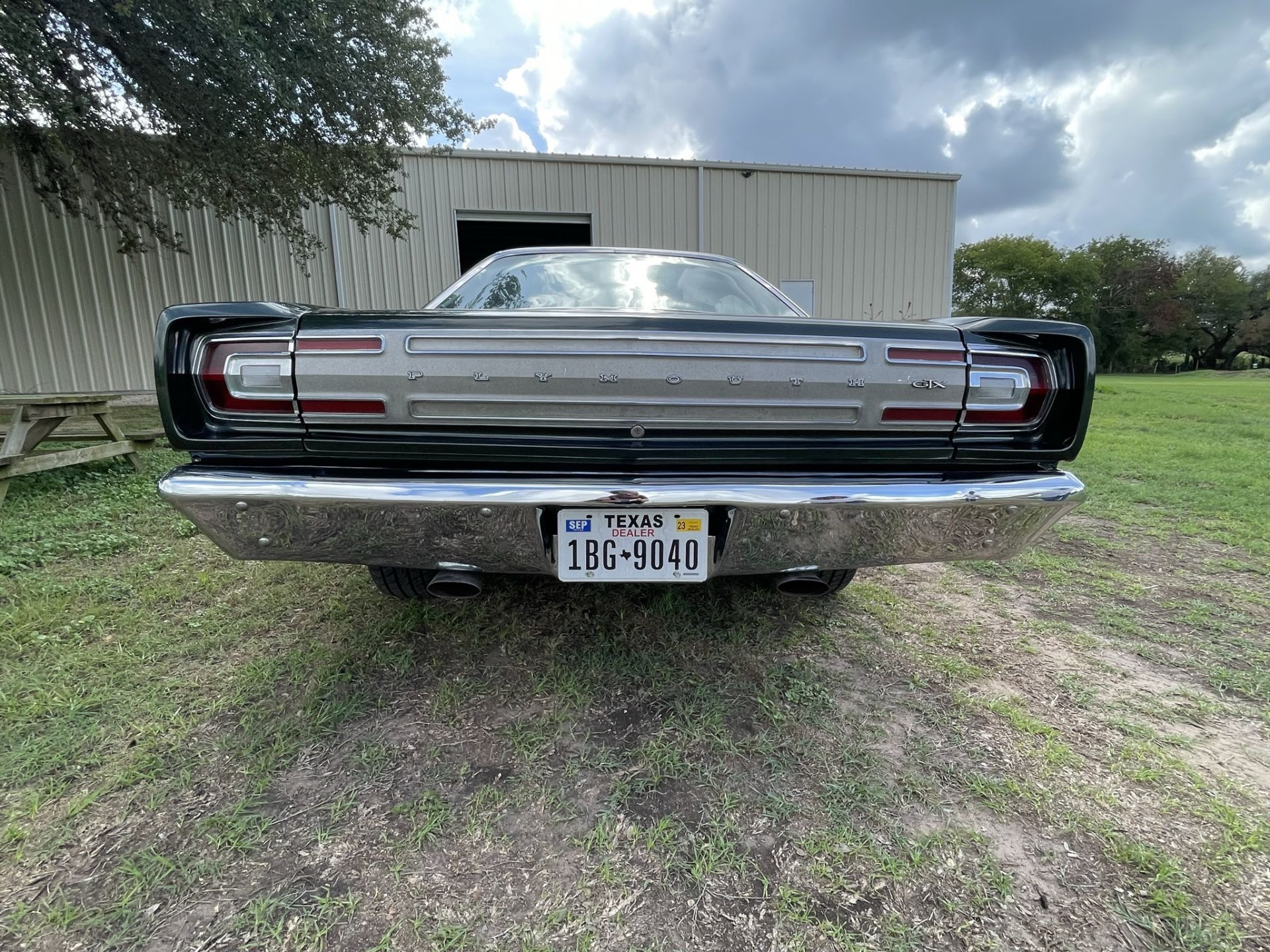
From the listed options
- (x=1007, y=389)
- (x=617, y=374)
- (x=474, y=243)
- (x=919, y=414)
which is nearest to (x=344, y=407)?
(x=617, y=374)

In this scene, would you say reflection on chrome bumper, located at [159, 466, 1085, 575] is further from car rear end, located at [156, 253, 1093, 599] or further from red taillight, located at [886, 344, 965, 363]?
red taillight, located at [886, 344, 965, 363]

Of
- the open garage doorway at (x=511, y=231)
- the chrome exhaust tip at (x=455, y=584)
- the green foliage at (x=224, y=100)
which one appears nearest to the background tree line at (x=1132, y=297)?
the open garage doorway at (x=511, y=231)

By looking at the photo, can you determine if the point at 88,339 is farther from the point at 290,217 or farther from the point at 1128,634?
the point at 1128,634

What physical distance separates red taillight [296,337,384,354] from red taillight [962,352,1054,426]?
162cm

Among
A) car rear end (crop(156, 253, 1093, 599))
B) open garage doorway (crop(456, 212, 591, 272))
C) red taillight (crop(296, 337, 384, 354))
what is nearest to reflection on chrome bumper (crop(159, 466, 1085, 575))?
car rear end (crop(156, 253, 1093, 599))

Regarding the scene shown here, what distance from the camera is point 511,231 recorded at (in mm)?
11055

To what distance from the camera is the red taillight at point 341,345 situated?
1.55m

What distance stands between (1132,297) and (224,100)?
5373 centimetres

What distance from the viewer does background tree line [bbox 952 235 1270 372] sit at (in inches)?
1622

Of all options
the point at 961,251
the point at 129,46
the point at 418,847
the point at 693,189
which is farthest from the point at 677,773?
the point at 961,251

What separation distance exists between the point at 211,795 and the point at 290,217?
8.10 m

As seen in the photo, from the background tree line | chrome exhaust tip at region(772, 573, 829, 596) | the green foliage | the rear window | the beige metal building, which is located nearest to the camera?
chrome exhaust tip at region(772, 573, 829, 596)

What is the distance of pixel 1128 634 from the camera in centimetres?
244

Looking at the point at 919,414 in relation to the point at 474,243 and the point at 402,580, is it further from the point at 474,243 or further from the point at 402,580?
the point at 474,243
